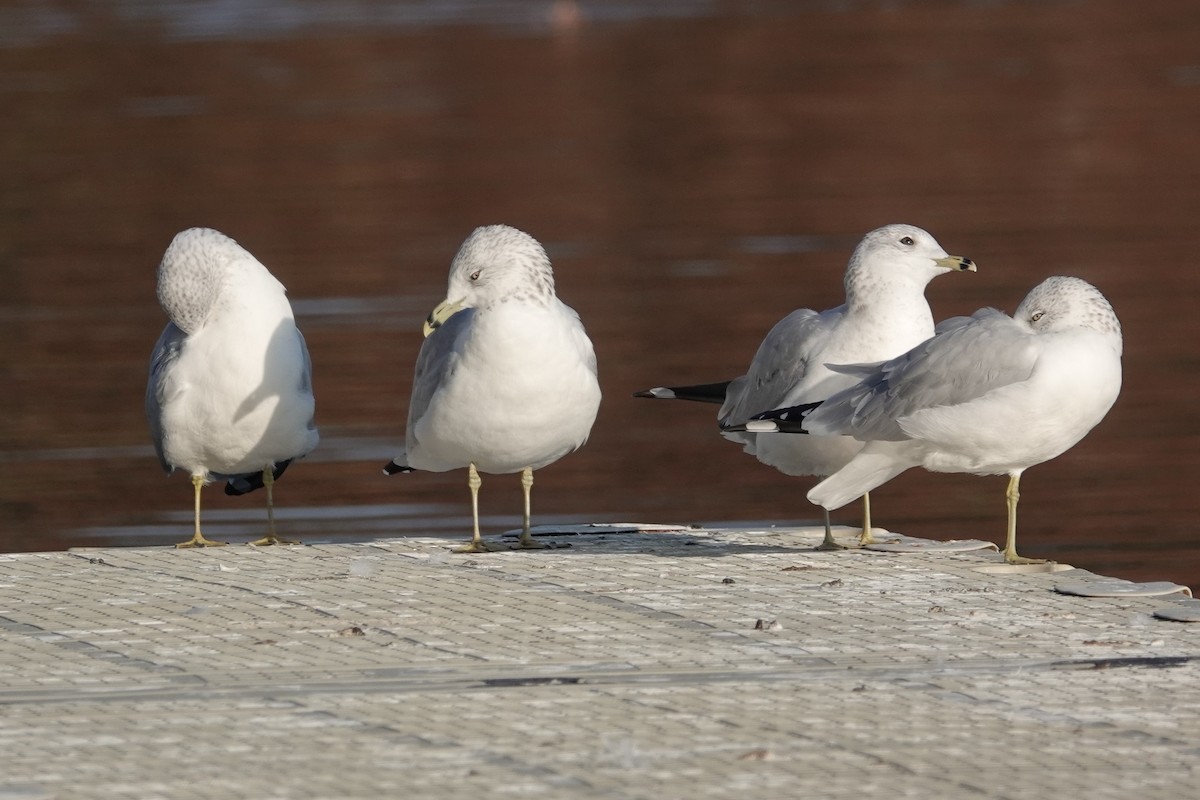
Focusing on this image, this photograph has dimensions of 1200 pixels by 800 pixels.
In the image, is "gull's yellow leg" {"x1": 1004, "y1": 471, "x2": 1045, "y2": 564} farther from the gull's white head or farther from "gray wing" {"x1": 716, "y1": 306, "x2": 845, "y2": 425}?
"gray wing" {"x1": 716, "y1": 306, "x2": 845, "y2": 425}

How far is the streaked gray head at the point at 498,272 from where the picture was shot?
6395 mm

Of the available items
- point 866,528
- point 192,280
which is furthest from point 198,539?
point 866,528

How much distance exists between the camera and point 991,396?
5977mm

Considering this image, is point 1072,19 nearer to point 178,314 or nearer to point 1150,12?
point 1150,12

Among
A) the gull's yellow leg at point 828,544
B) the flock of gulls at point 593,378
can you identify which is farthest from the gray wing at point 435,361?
the gull's yellow leg at point 828,544

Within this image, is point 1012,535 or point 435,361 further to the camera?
point 435,361

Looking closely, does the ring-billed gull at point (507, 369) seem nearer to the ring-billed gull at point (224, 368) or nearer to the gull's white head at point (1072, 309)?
the ring-billed gull at point (224, 368)

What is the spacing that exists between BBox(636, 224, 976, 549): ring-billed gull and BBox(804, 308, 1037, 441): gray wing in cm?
27

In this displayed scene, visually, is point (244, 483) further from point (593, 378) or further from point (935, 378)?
point (935, 378)

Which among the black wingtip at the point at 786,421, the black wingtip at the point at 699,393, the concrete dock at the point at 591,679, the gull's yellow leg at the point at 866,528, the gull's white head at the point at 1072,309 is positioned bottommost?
the gull's yellow leg at the point at 866,528

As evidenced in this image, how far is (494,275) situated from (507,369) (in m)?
0.30

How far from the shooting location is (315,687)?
451 cm

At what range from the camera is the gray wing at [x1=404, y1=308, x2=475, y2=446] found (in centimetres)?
655

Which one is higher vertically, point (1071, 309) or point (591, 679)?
point (1071, 309)
